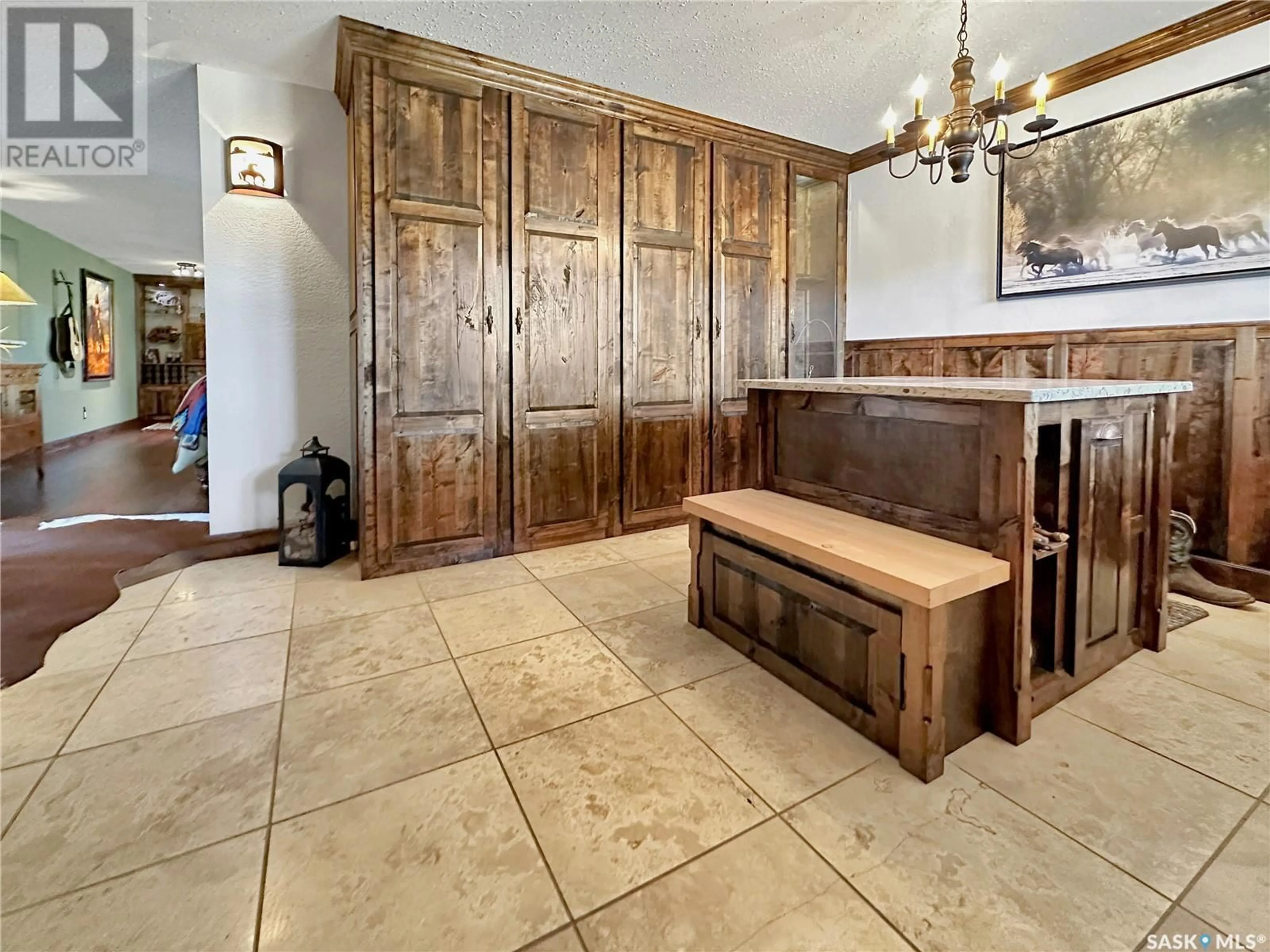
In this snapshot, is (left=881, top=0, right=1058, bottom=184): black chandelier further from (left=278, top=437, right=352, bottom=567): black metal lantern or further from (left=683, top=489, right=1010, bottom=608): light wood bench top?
(left=278, top=437, right=352, bottom=567): black metal lantern

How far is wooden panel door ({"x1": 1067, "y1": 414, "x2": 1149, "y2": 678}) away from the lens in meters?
1.75

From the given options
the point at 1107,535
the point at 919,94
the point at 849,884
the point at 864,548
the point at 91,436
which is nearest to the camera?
the point at 849,884

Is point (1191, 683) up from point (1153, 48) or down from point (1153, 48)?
down

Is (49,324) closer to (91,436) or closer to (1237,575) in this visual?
(91,436)

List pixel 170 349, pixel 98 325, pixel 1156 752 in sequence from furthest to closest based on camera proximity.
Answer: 1. pixel 170 349
2. pixel 98 325
3. pixel 1156 752

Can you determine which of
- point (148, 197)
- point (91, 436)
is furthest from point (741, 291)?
point (91, 436)

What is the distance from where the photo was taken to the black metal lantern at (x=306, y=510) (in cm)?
311

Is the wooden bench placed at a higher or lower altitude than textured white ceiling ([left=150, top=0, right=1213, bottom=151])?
lower

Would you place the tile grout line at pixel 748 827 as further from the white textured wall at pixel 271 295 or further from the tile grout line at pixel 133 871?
the white textured wall at pixel 271 295

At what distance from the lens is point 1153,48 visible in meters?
2.86

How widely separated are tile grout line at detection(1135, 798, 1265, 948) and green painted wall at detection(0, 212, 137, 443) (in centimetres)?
891

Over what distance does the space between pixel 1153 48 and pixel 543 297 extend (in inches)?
130

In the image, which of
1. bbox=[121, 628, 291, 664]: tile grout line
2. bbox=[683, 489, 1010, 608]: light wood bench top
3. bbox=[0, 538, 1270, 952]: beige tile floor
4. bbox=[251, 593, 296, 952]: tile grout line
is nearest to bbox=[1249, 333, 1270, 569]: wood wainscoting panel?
bbox=[0, 538, 1270, 952]: beige tile floor

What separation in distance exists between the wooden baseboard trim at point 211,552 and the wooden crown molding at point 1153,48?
3.85m
